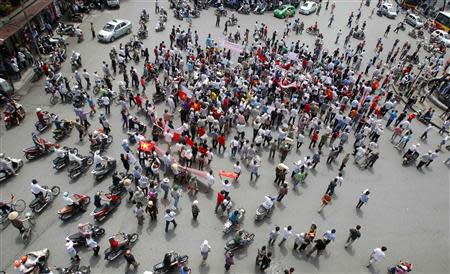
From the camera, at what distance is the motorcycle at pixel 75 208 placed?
1502cm

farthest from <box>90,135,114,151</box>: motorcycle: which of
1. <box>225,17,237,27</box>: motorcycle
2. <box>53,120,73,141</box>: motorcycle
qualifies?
<box>225,17,237,27</box>: motorcycle

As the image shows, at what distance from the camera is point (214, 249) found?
1474 cm

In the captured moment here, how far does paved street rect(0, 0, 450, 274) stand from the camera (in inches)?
570

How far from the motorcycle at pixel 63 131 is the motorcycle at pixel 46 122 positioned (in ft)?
3.34

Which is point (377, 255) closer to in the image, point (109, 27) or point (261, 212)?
point (261, 212)

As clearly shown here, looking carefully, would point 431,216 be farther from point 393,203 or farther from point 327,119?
point 327,119

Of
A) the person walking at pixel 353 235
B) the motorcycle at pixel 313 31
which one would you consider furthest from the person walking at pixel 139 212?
the motorcycle at pixel 313 31

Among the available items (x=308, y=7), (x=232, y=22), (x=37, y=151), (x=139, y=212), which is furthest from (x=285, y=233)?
(x=308, y=7)

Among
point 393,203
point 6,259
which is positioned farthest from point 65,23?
point 393,203

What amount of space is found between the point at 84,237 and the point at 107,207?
5.84 ft

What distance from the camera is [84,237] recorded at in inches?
546

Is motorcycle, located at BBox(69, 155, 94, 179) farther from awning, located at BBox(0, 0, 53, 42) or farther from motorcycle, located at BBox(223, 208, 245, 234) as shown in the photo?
awning, located at BBox(0, 0, 53, 42)

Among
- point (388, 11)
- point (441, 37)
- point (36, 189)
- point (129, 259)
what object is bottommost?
point (129, 259)

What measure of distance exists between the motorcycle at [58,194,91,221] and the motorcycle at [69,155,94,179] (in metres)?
1.74
